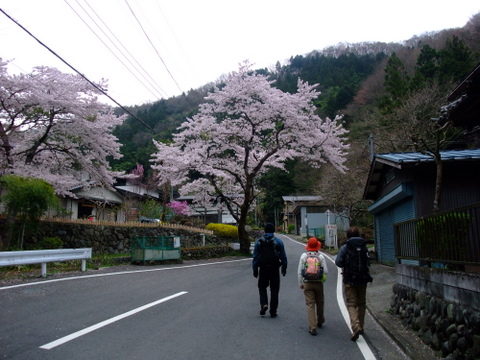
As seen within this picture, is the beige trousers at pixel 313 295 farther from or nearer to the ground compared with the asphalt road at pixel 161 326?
farther from the ground

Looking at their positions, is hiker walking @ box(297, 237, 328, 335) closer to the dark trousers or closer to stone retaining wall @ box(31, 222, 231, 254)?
the dark trousers

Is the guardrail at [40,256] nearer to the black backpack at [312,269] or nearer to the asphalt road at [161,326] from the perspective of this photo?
the asphalt road at [161,326]

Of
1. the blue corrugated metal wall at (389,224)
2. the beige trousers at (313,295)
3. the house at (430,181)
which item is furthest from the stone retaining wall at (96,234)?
the beige trousers at (313,295)

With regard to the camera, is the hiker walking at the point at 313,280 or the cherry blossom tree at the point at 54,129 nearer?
the hiker walking at the point at 313,280

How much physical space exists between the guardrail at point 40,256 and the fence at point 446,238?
9.58m

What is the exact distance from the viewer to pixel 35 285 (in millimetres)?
9039

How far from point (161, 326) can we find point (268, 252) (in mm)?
2234

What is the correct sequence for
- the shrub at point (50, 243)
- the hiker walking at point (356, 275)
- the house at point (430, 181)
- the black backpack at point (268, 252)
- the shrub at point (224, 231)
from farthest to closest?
the shrub at point (224, 231)
the shrub at point (50, 243)
the house at point (430, 181)
the black backpack at point (268, 252)
the hiker walking at point (356, 275)

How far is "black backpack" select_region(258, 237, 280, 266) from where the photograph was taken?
6715 millimetres

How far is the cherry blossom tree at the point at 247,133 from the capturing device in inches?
810

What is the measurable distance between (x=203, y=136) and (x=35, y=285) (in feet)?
47.0

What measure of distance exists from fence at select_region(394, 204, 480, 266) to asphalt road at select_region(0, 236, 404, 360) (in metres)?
1.57

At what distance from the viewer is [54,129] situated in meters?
17.5

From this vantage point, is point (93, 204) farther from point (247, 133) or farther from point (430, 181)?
point (430, 181)
